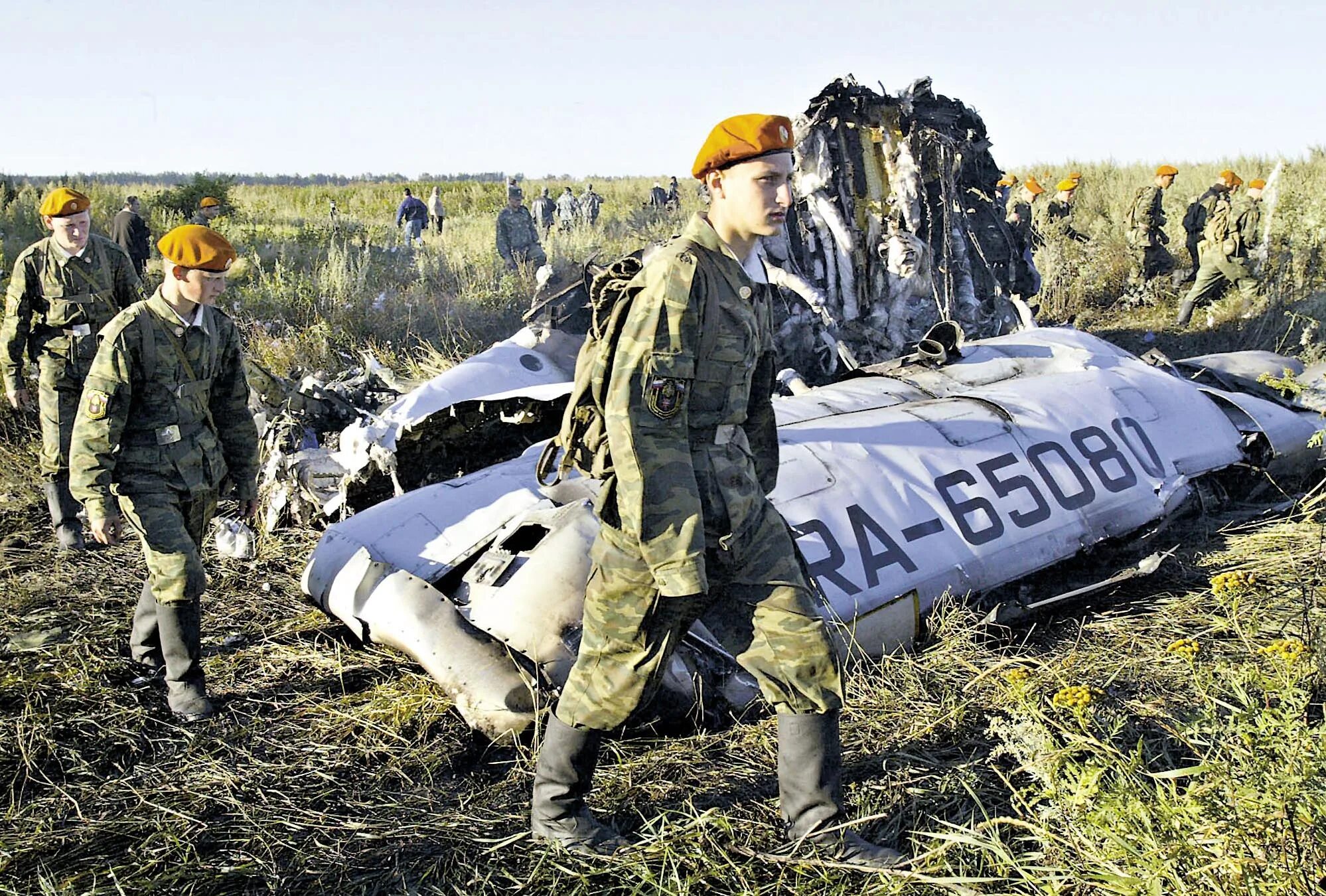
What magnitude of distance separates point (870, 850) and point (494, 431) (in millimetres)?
3173

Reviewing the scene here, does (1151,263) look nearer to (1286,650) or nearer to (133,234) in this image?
(1286,650)

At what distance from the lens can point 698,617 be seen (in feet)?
9.01

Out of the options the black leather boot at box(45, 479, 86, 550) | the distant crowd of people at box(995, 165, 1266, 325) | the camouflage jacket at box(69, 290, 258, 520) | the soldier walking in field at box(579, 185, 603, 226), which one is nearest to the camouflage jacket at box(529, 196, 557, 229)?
the soldier walking in field at box(579, 185, 603, 226)

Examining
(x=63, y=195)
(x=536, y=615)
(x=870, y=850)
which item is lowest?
(x=870, y=850)

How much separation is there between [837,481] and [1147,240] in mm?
10712

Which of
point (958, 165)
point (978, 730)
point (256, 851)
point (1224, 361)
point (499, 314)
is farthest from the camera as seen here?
point (499, 314)

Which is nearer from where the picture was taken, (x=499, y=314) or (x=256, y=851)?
(x=256, y=851)

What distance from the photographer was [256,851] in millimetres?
2924

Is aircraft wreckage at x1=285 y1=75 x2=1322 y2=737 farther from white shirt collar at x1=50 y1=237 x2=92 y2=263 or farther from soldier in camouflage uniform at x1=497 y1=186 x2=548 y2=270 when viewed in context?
soldier in camouflage uniform at x1=497 y1=186 x2=548 y2=270

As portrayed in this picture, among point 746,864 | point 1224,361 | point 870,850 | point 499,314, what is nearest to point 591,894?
point 746,864

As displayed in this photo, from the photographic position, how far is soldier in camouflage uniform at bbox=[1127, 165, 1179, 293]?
12734 millimetres

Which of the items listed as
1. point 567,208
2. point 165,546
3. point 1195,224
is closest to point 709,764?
point 165,546

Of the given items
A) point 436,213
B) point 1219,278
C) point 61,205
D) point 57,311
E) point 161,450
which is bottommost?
point 161,450

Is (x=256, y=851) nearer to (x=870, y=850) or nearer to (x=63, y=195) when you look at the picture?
(x=870, y=850)
